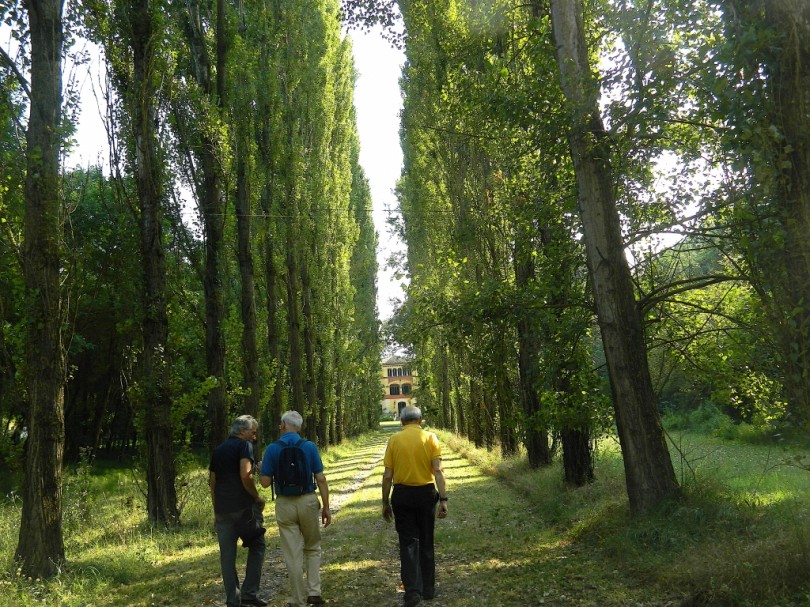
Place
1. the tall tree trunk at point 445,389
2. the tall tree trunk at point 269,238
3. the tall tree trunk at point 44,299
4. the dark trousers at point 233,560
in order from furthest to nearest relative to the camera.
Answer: the tall tree trunk at point 445,389, the tall tree trunk at point 269,238, the tall tree trunk at point 44,299, the dark trousers at point 233,560

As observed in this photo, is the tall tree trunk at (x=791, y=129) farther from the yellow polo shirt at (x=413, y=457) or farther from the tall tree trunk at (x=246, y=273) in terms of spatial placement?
the tall tree trunk at (x=246, y=273)

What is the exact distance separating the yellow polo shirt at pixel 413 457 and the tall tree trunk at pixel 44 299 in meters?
4.14

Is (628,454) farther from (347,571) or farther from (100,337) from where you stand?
(100,337)

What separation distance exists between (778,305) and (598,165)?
3.47m

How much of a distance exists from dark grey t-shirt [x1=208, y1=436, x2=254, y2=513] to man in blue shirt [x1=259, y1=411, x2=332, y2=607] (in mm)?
321

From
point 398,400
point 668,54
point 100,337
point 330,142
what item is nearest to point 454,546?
point 668,54

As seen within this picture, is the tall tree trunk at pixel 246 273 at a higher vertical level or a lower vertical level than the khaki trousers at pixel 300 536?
higher

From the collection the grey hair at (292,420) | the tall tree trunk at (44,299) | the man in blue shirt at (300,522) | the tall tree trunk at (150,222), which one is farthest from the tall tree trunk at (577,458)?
the tall tree trunk at (44,299)

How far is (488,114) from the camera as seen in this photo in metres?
9.00

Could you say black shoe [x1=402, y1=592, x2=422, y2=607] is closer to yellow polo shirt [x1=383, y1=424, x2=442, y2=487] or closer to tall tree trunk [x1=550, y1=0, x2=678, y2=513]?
yellow polo shirt [x1=383, y1=424, x2=442, y2=487]

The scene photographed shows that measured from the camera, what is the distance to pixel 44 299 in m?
8.05

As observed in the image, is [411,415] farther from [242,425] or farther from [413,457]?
[242,425]

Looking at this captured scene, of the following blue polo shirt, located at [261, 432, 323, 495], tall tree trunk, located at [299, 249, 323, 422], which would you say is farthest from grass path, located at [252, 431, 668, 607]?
tall tree trunk, located at [299, 249, 323, 422]

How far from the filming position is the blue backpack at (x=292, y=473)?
655cm
